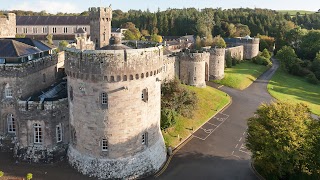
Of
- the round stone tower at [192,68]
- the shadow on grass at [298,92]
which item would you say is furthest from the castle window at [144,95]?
the shadow on grass at [298,92]

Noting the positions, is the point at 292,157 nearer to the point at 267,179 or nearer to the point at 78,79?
the point at 267,179

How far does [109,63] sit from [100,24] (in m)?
28.1

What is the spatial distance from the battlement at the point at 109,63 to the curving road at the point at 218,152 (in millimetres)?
9988

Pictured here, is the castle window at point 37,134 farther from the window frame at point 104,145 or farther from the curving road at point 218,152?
the curving road at point 218,152

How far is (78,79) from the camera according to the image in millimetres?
27188

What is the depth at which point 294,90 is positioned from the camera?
220 ft

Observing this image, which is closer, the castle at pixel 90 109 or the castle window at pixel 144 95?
the castle at pixel 90 109

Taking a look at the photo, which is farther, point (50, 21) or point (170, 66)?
point (50, 21)

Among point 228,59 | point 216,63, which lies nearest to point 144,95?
point 216,63

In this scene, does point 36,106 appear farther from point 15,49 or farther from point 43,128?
point 15,49

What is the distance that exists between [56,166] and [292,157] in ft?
67.9

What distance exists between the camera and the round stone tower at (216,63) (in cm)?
6706

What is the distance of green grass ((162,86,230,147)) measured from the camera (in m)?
37.6

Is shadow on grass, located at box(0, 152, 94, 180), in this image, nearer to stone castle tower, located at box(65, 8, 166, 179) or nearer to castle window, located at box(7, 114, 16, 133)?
stone castle tower, located at box(65, 8, 166, 179)
